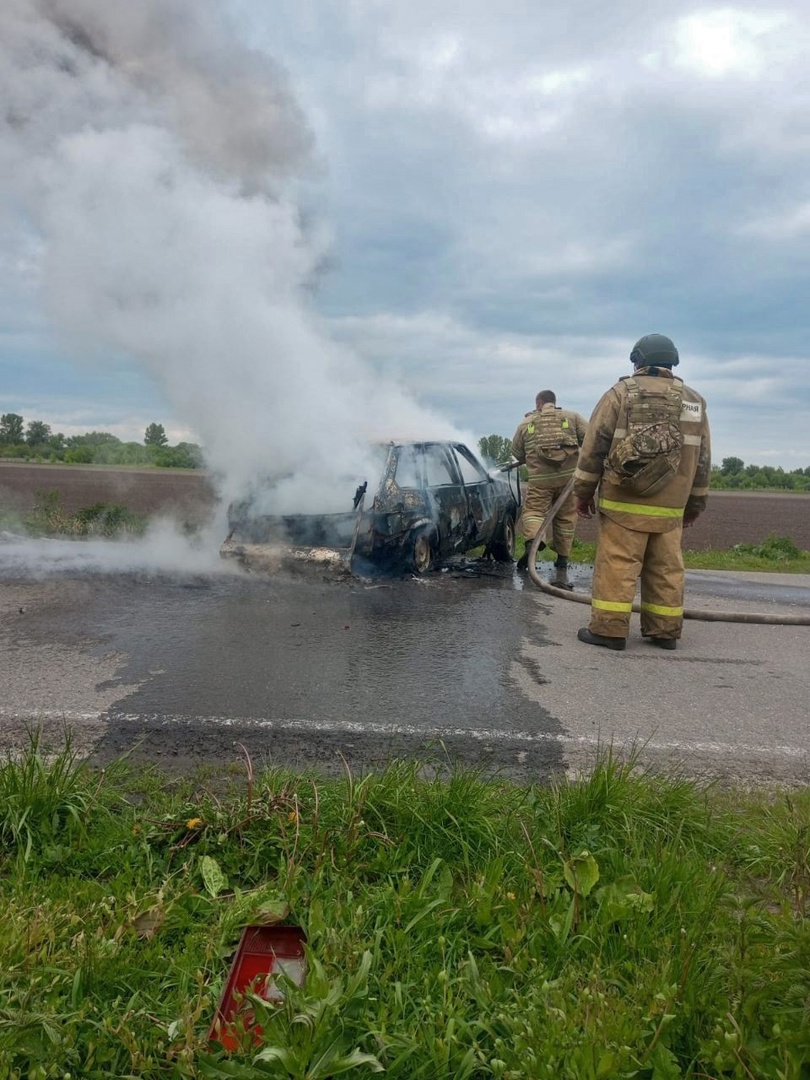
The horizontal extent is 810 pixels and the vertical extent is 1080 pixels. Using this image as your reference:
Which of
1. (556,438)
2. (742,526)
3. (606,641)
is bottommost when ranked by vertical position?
(606,641)

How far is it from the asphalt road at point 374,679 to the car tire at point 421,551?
49cm

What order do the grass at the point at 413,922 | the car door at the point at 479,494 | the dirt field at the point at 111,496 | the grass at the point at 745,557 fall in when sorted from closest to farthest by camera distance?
the grass at the point at 413,922 < the car door at the point at 479,494 < the grass at the point at 745,557 < the dirt field at the point at 111,496

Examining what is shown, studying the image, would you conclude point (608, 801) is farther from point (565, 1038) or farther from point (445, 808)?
point (565, 1038)

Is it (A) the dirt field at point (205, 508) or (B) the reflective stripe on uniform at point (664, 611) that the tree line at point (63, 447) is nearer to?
(A) the dirt field at point (205, 508)

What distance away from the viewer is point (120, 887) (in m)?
2.36

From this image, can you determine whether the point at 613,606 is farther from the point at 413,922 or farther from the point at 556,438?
the point at 413,922

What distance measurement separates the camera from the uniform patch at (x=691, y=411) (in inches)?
228

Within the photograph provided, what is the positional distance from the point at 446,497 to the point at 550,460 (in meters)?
1.41

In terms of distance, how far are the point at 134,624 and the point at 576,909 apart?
4623 millimetres

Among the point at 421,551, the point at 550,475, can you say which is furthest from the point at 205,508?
the point at 550,475

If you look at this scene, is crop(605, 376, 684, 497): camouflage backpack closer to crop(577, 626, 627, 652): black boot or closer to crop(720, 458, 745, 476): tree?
crop(577, 626, 627, 652): black boot

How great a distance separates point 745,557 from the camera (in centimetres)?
1284

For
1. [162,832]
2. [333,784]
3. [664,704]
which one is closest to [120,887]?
[162,832]

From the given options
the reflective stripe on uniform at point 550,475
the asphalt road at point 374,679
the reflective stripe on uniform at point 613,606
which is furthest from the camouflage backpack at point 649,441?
the reflective stripe on uniform at point 550,475
